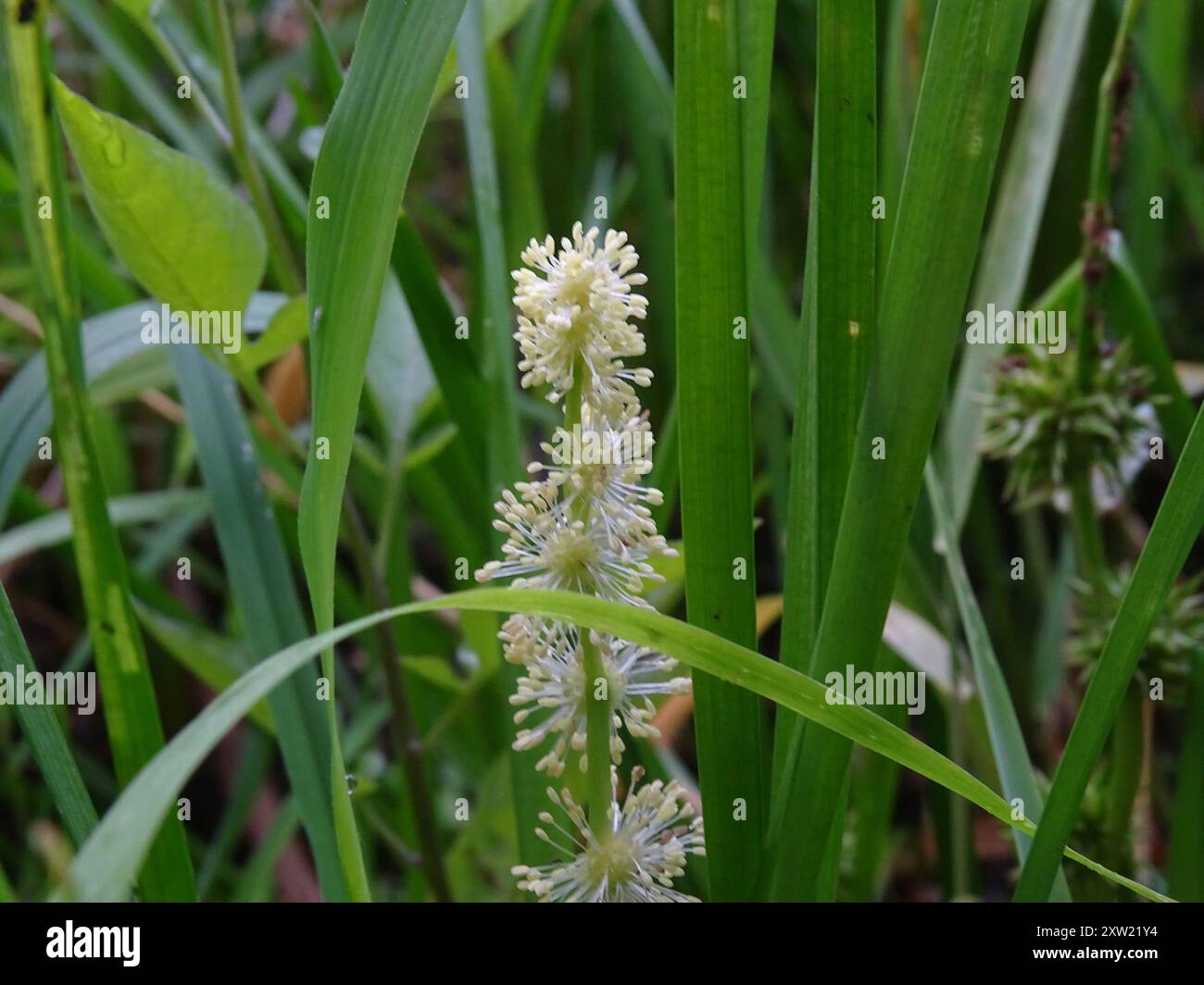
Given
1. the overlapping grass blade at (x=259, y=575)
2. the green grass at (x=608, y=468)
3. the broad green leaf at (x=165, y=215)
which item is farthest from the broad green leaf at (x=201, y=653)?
the broad green leaf at (x=165, y=215)

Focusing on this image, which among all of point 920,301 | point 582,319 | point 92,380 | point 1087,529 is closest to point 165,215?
point 92,380

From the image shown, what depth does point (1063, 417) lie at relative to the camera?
2.71ft

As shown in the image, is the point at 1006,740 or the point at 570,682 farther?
the point at 1006,740

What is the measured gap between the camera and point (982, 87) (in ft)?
1.49

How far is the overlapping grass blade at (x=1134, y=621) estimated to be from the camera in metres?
0.48

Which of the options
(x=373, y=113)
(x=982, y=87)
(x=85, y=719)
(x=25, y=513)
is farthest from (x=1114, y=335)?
(x=85, y=719)

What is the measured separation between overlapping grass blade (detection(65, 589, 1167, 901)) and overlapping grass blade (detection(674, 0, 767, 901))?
0.27 ft

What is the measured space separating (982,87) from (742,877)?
372mm

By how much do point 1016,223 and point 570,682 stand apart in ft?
2.11

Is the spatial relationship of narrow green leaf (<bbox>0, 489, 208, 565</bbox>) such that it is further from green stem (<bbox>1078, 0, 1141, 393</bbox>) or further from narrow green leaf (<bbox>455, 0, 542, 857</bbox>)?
green stem (<bbox>1078, 0, 1141, 393</bbox>)

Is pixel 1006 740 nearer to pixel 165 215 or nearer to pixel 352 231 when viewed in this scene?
pixel 352 231

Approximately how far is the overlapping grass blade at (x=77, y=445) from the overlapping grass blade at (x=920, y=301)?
0.34 meters

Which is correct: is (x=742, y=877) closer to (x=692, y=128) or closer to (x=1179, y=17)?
(x=692, y=128)
